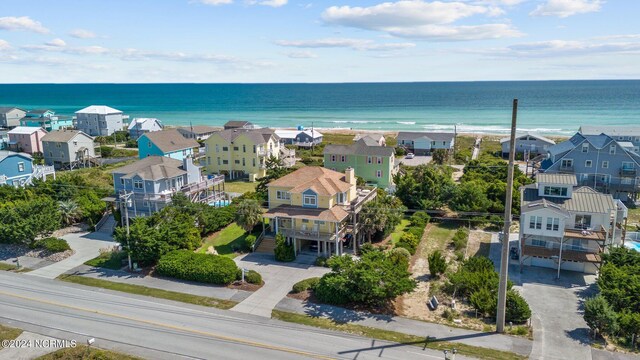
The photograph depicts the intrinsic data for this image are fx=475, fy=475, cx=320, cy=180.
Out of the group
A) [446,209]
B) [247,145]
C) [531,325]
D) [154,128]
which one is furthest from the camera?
[154,128]

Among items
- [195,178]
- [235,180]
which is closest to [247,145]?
[235,180]

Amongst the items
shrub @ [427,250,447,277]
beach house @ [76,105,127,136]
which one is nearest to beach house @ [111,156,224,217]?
shrub @ [427,250,447,277]

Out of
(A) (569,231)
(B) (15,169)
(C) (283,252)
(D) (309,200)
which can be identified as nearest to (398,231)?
(D) (309,200)

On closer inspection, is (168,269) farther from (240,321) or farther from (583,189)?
(583,189)

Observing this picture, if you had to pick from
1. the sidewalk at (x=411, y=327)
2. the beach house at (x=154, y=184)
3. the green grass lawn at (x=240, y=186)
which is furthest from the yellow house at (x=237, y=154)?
the sidewalk at (x=411, y=327)

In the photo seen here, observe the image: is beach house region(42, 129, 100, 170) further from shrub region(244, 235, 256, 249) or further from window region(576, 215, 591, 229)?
window region(576, 215, 591, 229)

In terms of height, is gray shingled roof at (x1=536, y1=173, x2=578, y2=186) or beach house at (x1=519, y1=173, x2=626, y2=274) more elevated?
gray shingled roof at (x1=536, y1=173, x2=578, y2=186)
